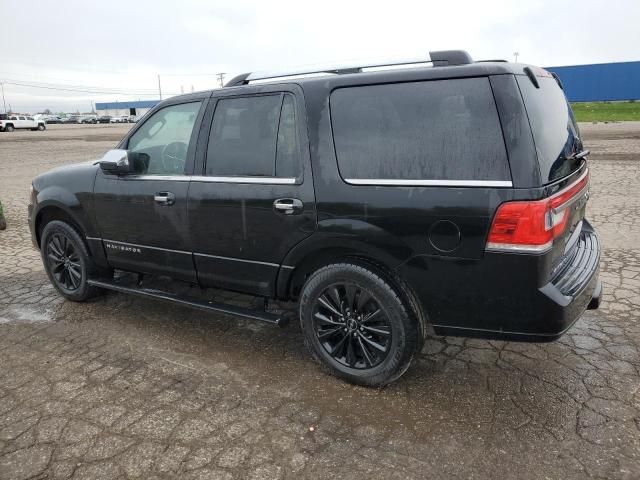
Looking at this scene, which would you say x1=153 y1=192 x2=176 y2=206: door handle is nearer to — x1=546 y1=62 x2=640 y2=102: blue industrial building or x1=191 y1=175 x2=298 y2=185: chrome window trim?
x1=191 y1=175 x2=298 y2=185: chrome window trim

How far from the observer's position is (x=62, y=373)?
3.36 m

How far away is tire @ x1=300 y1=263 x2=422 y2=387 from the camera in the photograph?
2.90 meters

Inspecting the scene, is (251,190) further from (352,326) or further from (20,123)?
(20,123)

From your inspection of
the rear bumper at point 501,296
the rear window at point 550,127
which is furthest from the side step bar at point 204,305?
the rear window at point 550,127

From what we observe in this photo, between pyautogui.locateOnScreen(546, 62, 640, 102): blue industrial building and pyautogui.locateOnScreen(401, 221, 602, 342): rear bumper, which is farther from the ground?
pyautogui.locateOnScreen(546, 62, 640, 102): blue industrial building

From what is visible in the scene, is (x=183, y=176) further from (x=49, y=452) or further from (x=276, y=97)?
(x=49, y=452)

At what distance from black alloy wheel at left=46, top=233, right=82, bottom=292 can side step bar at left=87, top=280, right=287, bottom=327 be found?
314 millimetres

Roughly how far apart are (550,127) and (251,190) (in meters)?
1.83

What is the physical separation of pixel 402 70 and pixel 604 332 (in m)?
2.55

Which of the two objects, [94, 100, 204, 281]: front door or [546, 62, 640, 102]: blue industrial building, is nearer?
[94, 100, 204, 281]: front door

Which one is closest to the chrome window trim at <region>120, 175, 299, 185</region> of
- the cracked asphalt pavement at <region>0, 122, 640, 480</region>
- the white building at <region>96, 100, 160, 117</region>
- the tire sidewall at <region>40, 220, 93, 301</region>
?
the tire sidewall at <region>40, 220, 93, 301</region>

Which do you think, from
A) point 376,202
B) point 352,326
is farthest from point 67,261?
point 376,202

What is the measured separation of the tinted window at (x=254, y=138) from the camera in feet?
10.5

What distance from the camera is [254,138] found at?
3359mm
